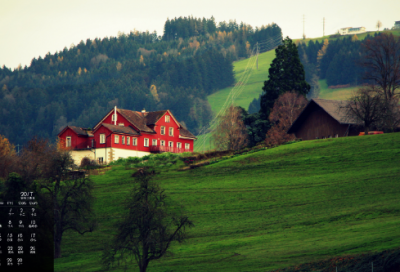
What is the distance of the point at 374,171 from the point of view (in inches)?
2174

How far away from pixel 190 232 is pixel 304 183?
1606 cm

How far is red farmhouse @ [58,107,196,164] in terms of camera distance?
87.3 m

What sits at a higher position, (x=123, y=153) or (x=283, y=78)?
(x=283, y=78)

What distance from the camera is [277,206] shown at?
5031 centimetres

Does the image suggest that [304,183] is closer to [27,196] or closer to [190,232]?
[190,232]

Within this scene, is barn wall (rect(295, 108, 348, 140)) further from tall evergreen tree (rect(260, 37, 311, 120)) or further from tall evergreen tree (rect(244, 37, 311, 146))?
tall evergreen tree (rect(260, 37, 311, 120))

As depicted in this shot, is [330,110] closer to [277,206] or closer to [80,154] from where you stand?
[277,206]

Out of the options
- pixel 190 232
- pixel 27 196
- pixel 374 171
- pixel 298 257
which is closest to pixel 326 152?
pixel 374 171

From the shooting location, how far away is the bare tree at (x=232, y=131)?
10262 centimetres
